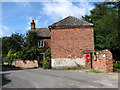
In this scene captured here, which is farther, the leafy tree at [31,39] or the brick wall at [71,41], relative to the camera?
the leafy tree at [31,39]

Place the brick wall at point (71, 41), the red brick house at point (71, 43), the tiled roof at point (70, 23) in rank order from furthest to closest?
the tiled roof at point (70, 23) → the brick wall at point (71, 41) → the red brick house at point (71, 43)

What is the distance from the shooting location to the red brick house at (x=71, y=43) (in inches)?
652

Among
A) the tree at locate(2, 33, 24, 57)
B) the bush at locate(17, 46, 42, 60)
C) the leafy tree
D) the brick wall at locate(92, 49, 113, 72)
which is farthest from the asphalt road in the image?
the tree at locate(2, 33, 24, 57)

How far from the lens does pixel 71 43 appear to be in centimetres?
1698

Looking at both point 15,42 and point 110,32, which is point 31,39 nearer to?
point 15,42

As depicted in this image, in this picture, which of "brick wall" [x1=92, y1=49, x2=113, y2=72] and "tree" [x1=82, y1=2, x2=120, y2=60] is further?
"tree" [x1=82, y1=2, x2=120, y2=60]

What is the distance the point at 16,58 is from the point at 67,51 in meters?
11.7

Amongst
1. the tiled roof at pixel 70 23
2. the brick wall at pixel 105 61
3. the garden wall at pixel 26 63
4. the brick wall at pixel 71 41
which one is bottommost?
the garden wall at pixel 26 63

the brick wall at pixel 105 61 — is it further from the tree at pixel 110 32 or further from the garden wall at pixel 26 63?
the garden wall at pixel 26 63

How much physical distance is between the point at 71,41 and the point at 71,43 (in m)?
0.29

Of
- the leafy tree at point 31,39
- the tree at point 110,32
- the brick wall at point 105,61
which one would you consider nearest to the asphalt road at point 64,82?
the brick wall at point 105,61

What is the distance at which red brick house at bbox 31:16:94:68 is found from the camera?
1655cm

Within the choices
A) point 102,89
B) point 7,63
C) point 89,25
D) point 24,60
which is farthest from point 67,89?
point 7,63

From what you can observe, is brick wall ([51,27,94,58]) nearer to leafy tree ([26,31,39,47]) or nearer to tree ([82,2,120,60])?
tree ([82,2,120,60])
